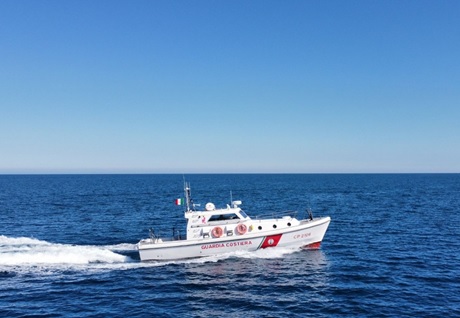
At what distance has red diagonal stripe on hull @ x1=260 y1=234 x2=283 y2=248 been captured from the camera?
27.8 metres

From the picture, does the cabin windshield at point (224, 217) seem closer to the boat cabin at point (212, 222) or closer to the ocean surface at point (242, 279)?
the boat cabin at point (212, 222)

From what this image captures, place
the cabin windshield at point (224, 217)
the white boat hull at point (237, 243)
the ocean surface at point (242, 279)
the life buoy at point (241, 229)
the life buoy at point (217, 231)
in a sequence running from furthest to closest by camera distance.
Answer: the cabin windshield at point (224, 217) < the life buoy at point (241, 229) < the life buoy at point (217, 231) < the white boat hull at point (237, 243) < the ocean surface at point (242, 279)

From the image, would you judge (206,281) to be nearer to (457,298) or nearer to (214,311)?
(214,311)

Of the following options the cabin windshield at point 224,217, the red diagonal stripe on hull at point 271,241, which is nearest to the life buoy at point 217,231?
the cabin windshield at point 224,217

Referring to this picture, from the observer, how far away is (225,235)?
27.4 m

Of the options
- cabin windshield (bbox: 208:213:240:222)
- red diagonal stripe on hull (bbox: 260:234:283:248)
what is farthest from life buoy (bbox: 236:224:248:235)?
red diagonal stripe on hull (bbox: 260:234:283:248)

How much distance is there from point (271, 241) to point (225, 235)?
3.67 m

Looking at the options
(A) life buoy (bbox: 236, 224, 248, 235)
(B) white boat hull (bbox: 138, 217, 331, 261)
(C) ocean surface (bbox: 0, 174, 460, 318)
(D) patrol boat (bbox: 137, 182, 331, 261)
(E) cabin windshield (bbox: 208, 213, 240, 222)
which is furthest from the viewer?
(E) cabin windshield (bbox: 208, 213, 240, 222)

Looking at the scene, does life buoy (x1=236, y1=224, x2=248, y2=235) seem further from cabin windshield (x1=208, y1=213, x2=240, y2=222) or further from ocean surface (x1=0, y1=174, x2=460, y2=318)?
ocean surface (x1=0, y1=174, x2=460, y2=318)

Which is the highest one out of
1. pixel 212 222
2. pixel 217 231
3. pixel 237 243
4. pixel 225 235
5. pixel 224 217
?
pixel 224 217

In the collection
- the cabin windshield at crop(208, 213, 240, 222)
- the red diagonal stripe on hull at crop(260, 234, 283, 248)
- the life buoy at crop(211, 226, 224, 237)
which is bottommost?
the red diagonal stripe on hull at crop(260, 234, 283, 248)

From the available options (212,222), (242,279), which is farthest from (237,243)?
(242,279)

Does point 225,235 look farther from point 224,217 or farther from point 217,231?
point 224,217

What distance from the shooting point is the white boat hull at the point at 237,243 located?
26094mm
